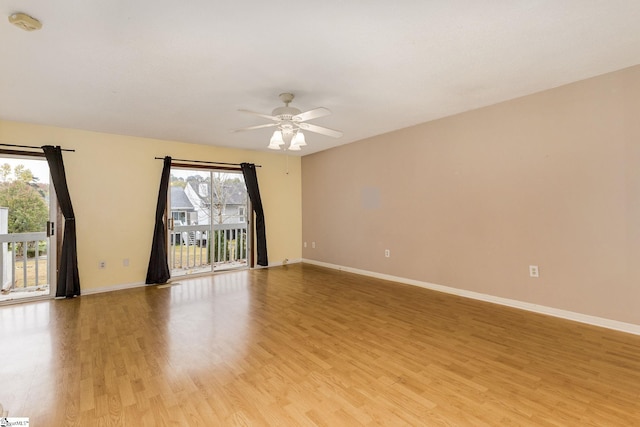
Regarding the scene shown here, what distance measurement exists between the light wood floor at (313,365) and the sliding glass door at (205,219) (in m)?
1.87

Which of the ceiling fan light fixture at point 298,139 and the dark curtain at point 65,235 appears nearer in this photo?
the ceiling fan light fixture at point 298,139

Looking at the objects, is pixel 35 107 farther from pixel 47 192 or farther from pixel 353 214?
pixel 353 214

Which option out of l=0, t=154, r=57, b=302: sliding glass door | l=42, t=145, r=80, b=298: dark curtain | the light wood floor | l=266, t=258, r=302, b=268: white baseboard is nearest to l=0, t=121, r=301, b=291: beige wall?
l=42, t=145, r=80, b=298: dark curtain

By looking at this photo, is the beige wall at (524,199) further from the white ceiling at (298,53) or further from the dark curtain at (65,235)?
the dark curtain at (65,235)

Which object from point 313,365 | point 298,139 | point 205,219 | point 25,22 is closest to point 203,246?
point 205,219

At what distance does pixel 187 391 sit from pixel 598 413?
8.35 feet

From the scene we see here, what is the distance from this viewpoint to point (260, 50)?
2316mm

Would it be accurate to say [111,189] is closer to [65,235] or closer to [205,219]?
[65,235]

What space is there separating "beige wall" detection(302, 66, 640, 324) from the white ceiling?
1.35ft

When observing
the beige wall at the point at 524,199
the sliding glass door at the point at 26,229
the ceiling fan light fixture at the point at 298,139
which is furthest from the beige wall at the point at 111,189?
the beige wall at the point at 524,199

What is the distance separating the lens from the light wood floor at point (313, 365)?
1.75 meters

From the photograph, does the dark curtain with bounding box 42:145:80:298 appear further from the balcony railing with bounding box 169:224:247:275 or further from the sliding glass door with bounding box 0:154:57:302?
the balcony railing with bounding box 169:224:247:275

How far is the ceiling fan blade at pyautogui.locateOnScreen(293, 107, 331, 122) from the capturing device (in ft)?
9.00

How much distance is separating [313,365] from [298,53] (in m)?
2.50
